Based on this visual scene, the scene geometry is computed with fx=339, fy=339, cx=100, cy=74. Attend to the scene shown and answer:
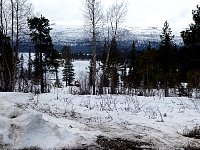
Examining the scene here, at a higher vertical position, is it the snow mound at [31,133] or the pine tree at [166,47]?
the pine tree at [166,47]

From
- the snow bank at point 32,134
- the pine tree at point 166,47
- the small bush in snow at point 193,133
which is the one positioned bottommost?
the small bush in snow at point 193,133

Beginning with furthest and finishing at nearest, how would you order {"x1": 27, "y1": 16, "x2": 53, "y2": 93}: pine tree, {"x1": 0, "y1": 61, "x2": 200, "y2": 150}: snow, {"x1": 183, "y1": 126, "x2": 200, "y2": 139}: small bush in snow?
{"x1": 27, "y1": 16, "x2": 53, "y2": 93}: pine tree
{"x1": 183, "y1": 126, "x2": 200, "y2": 139}: small bush in snow
{"x1": 0, "y1": 61, "x2": 200, "y2": 150}: snow

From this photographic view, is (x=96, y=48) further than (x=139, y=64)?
No

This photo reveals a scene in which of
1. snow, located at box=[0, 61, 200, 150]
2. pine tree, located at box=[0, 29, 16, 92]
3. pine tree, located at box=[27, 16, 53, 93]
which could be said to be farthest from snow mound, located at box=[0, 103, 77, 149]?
pine tree, located at box=[27, 16, 53, 93]

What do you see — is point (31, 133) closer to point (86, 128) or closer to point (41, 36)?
point (86, 128)

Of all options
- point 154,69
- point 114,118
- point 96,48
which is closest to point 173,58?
point 154,69

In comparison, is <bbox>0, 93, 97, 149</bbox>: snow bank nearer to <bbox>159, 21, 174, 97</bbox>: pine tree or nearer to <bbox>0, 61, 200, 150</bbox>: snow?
<bbox>0, 61, 200, 150</bbox>: snow

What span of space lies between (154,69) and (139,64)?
132 inches

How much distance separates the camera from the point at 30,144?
562 cm

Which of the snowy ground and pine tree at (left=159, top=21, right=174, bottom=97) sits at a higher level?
pine tree at (left=159, top=21, right=174, bottom=97)

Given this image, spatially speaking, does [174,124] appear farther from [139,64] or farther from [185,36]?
[139,64]

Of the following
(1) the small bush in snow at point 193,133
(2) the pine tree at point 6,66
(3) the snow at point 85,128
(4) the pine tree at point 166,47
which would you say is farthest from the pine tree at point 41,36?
(1) the small bush in snow at point 193,133

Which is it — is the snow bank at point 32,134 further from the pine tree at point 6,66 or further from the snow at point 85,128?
the pine tree at point 6,66

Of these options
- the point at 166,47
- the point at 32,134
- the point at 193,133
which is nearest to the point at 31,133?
the point at 32,134
